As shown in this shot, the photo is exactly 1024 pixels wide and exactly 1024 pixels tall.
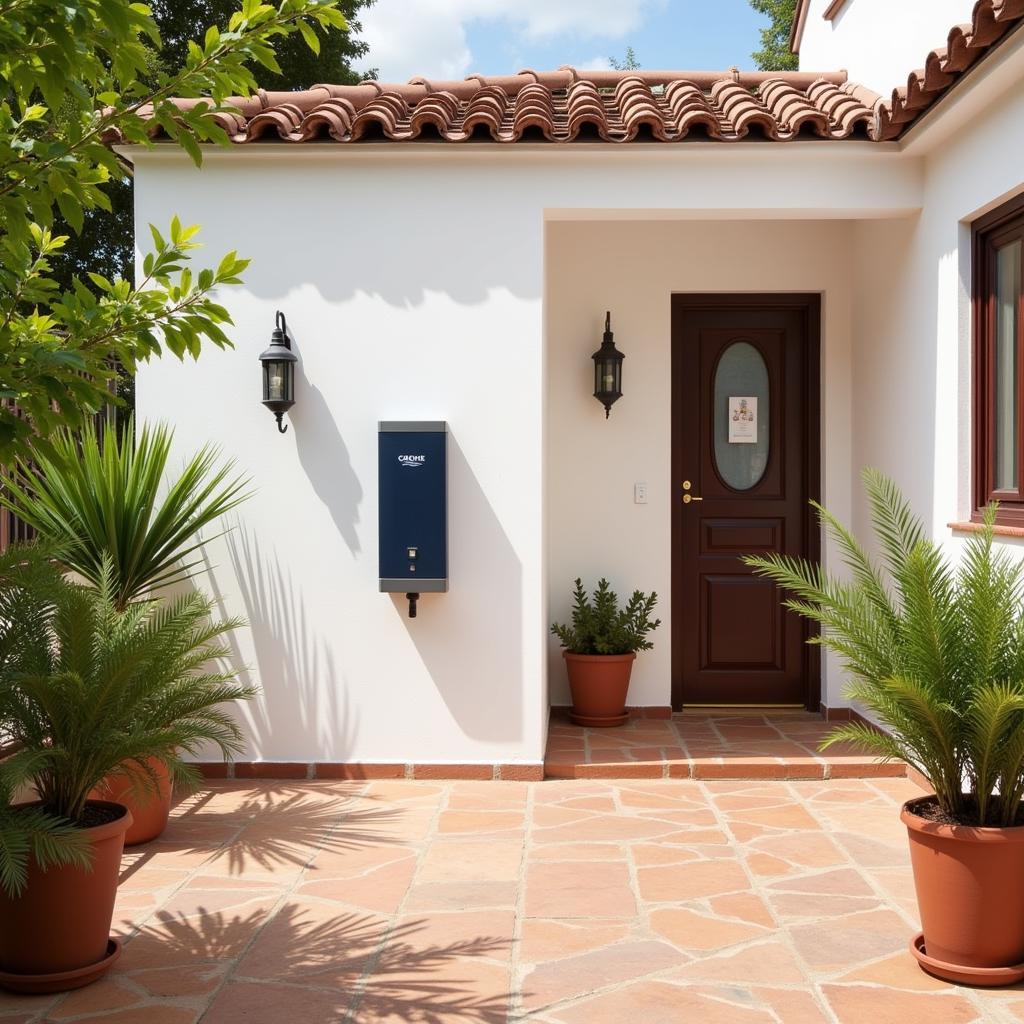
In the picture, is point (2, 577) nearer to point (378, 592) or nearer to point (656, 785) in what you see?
point (378, 592)

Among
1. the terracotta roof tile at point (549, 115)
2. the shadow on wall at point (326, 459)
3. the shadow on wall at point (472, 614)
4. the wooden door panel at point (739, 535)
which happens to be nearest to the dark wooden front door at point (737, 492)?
the wooden door panel at point (739, 535)

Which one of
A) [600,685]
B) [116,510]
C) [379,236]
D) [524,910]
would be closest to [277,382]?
[379,236]

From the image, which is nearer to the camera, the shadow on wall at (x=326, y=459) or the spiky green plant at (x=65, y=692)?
the spiky green plant at (x=65, y=692)

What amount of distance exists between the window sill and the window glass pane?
23cm

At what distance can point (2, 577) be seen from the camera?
348 centimetres

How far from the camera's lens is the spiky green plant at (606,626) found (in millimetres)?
6711

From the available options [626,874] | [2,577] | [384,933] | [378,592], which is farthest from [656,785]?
[2,577]

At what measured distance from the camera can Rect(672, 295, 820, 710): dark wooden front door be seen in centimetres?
713

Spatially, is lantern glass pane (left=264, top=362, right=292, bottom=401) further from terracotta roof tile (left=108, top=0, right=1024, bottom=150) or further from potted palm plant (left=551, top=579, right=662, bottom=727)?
potted palm plant (left=551, top=579, right=662, bottom=727)

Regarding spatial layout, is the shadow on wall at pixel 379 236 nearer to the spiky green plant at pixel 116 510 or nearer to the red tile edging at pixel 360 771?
the spiky green plant at pixel 116 510

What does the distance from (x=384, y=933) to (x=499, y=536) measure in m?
2.39

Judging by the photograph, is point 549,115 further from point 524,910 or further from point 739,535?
point 524,910

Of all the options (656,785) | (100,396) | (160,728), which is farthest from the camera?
(656,785)

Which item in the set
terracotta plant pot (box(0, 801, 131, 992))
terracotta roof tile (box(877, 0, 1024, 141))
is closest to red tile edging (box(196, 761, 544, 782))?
terracotta plant pot (box(0, 801, 131, 992))
